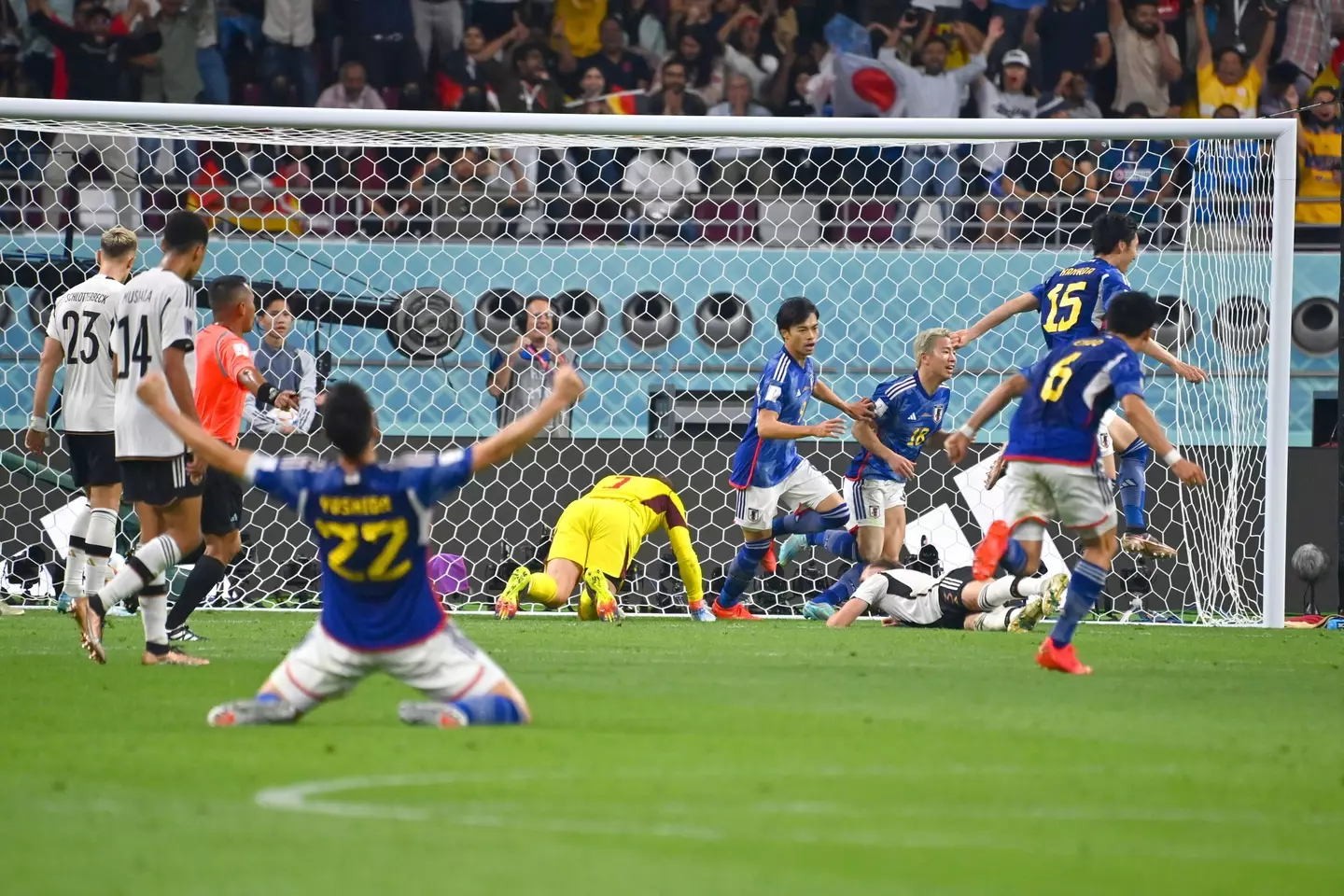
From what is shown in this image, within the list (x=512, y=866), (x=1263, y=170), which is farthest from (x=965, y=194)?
(x=512, y=866)

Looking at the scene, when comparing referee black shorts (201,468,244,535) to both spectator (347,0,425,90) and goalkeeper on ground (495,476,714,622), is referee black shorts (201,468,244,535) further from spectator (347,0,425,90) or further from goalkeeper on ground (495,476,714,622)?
spectator (347,0,425,90)

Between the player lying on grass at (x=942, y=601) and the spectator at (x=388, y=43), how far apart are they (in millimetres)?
8359

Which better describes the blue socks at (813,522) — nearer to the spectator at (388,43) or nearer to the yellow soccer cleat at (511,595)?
the yellow soccer cleat at (511,595)

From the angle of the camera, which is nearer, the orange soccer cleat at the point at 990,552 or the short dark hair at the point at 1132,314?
the short dark hair at the point at 1132,314

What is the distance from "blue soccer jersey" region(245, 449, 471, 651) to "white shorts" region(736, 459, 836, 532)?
585cm

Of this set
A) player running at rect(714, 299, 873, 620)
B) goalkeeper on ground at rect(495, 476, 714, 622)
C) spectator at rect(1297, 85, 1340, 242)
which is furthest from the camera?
spectator at rect(1297, 85, 1340, 242)

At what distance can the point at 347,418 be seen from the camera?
17.1 feet

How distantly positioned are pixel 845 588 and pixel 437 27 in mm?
8223

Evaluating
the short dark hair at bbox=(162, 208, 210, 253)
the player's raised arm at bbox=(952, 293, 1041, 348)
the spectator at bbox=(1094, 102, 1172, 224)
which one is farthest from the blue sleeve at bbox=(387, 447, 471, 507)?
the spectator at bbox=(1094, 102, 1172, 224)

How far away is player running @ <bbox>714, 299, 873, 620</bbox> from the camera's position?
10891 mm

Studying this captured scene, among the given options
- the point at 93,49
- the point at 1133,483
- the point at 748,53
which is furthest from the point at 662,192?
the point at 93,49

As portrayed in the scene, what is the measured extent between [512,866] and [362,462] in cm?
216

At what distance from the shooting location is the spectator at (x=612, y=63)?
16953 millimetres

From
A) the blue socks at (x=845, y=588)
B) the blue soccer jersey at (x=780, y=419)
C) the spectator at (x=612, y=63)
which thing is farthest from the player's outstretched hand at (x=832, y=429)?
the spectator at (x=612, y=63)
